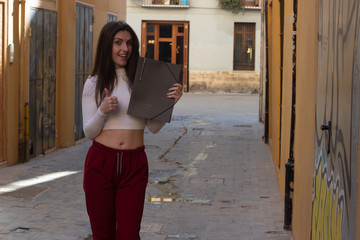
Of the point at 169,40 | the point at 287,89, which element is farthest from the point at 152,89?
the point at 169,40

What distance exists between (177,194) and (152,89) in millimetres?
4756

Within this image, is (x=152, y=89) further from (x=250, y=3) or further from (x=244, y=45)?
(x=250, y=3)

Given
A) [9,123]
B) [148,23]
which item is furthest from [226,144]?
[148,23]

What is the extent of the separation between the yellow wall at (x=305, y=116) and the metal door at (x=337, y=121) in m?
0.45

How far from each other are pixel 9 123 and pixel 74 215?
364 cm

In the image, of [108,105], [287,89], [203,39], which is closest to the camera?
[108,105]

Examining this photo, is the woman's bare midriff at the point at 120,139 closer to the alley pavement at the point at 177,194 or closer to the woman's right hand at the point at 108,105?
the woman's right hand at the point at 108,105

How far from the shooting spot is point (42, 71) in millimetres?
12461

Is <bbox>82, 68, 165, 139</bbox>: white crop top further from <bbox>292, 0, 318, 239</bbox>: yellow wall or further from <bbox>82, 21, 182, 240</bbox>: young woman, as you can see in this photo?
<bbox>292, 0, 318, 239</bbox>: yellow wall

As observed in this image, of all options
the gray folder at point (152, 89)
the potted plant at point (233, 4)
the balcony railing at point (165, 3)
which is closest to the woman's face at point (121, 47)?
the gray folder at point (152, 89)

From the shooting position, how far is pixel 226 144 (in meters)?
14.7

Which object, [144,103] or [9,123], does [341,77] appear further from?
[9,123]

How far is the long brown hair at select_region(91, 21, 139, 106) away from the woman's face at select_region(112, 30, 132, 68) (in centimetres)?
2

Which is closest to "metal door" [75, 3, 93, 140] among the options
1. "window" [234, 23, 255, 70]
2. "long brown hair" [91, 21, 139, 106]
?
"long brown hair" [91, 21, 139, 106]
